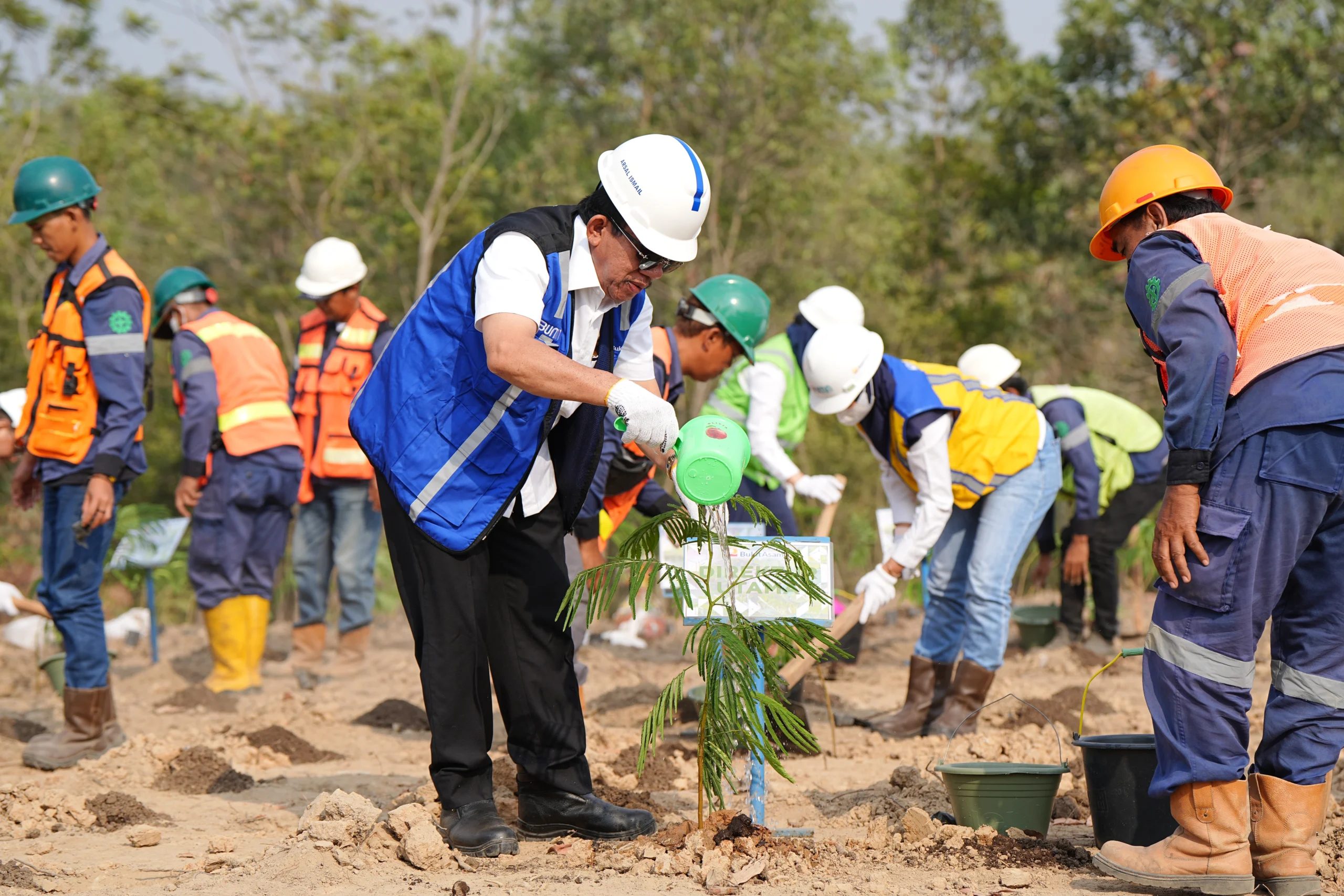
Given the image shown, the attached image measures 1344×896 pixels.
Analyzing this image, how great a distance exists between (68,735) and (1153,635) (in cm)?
436

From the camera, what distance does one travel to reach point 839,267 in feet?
65.8

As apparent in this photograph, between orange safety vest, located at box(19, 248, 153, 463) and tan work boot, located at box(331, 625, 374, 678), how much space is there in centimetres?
267

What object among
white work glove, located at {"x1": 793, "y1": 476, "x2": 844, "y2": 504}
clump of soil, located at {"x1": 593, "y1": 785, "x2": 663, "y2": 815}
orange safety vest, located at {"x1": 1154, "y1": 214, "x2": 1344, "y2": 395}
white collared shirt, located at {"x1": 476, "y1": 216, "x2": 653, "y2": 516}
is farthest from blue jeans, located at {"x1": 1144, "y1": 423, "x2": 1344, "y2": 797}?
white work glove, located at {"x1": 793, "y1": 476, "x2": 844, "y2": 504}

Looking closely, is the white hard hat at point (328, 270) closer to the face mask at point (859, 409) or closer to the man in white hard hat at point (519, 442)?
the face mask at point (859, 409)

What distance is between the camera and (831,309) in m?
7.11

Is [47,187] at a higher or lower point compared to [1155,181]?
higher

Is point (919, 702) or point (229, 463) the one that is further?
point (229, 463)

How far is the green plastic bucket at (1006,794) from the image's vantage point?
11.7ft

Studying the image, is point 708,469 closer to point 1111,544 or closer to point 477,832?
point 477,832

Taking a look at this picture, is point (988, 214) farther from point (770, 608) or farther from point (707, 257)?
point (770, 608)

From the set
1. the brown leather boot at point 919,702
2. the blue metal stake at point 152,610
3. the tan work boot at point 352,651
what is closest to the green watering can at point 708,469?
the brown leather boot at point 919,702

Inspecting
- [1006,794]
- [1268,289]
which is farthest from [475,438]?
[1268,289]

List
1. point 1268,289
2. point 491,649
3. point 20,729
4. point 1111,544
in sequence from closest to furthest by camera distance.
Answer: point 1268,289 < point 491,649 < point 20,729 < point 1111,544

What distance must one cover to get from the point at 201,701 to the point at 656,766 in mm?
2938
